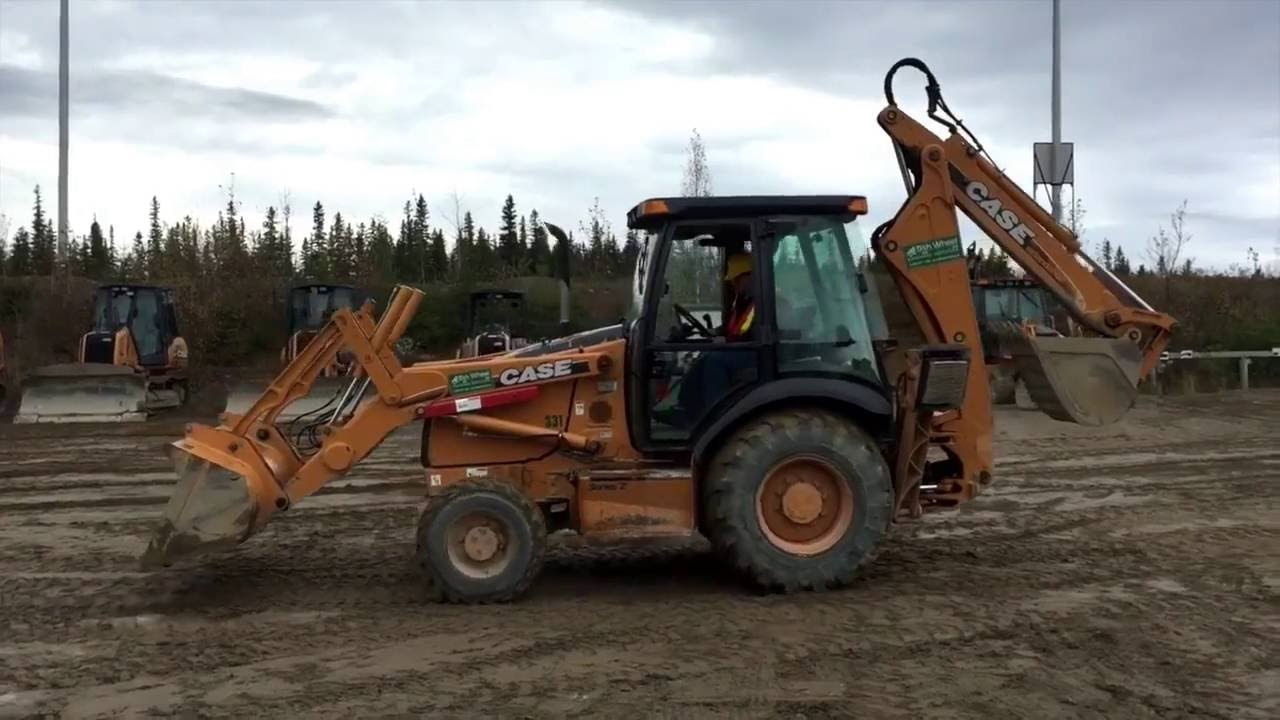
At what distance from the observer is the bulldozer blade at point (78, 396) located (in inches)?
738

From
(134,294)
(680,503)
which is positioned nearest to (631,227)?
(680,503)

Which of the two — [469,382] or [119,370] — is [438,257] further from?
[469,382]

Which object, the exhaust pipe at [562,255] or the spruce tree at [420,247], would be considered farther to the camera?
the spruce tree at [420,247]

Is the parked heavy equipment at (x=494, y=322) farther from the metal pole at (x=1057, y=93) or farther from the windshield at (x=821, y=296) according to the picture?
the windshield at (x=821, y=296)

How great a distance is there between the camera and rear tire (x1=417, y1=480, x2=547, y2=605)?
22.3ft

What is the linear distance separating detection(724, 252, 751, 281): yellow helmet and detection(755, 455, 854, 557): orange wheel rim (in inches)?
48.5

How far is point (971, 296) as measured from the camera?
7.49 m

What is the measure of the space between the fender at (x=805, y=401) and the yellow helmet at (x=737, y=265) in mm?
749

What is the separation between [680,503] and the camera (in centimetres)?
706

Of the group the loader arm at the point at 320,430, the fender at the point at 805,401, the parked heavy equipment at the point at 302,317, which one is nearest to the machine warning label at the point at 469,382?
the loader arm at the point at 320,430

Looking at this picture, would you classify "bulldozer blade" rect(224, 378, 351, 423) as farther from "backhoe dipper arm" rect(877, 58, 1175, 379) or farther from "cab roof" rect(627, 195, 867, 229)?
"backhoe dipper arm" rect(877, 58, 1175, 379)

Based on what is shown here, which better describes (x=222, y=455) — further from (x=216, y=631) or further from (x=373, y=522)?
(x=373, y=522)

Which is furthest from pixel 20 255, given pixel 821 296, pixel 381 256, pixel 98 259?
pixel 821 296

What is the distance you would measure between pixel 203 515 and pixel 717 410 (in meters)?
3.04
